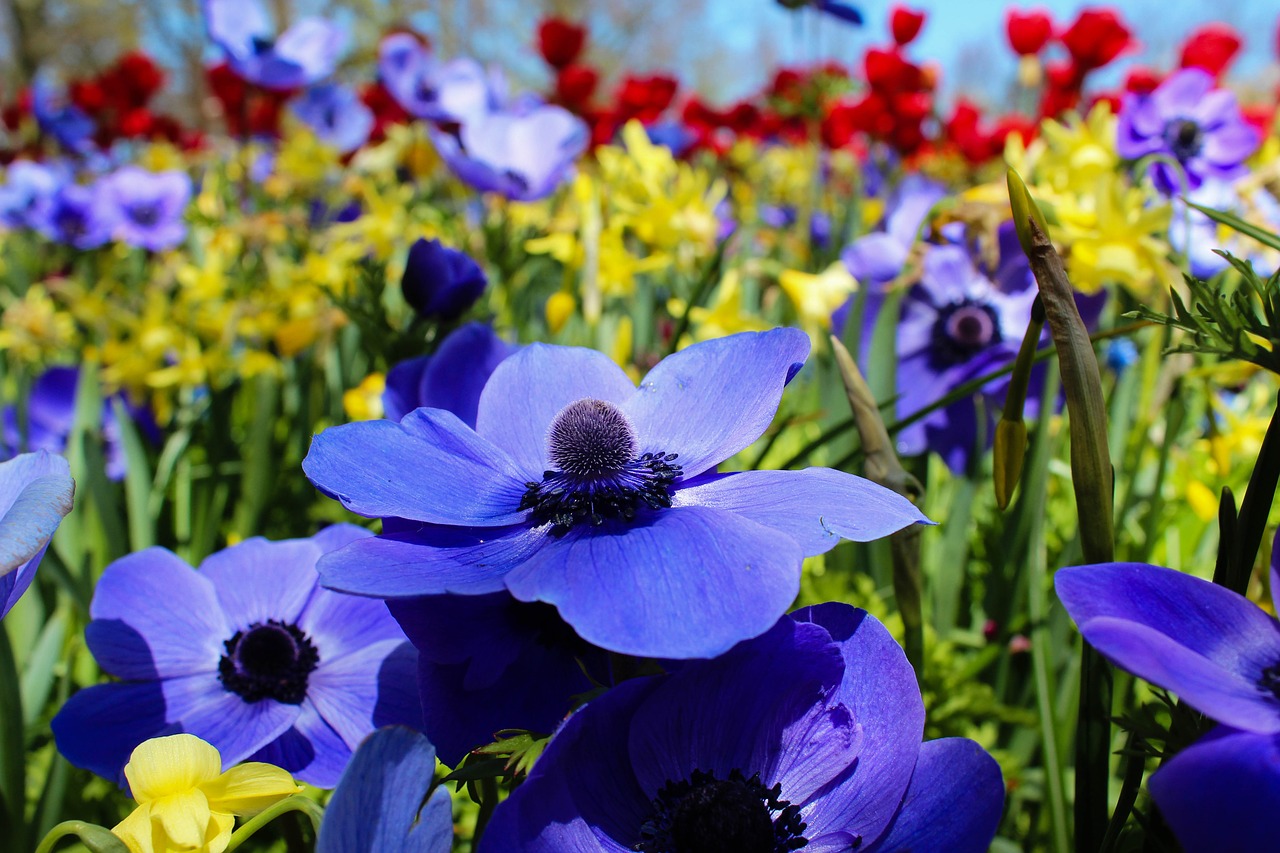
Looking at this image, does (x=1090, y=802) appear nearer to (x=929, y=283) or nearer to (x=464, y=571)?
(x=464, y=571)

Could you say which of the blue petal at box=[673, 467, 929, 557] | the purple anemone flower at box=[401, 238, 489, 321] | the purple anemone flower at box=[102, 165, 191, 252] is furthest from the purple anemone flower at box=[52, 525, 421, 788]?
the purple anemone flower at box=[102, 165, 191, 252]

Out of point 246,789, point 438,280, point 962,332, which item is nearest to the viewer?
point 246,789

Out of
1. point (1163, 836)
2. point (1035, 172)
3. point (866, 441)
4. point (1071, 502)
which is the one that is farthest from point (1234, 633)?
point (1035, 172)

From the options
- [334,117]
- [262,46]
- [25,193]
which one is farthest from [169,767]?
[334,117]

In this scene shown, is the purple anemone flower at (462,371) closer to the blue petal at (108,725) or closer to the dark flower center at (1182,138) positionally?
the blue petal at (108,725)

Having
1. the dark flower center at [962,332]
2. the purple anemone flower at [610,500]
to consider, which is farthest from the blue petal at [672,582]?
the dark flower center at [962,332]

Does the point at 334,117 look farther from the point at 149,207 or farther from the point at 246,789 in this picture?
the point at 246,789

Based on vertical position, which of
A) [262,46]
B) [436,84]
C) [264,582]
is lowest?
[264,582]
